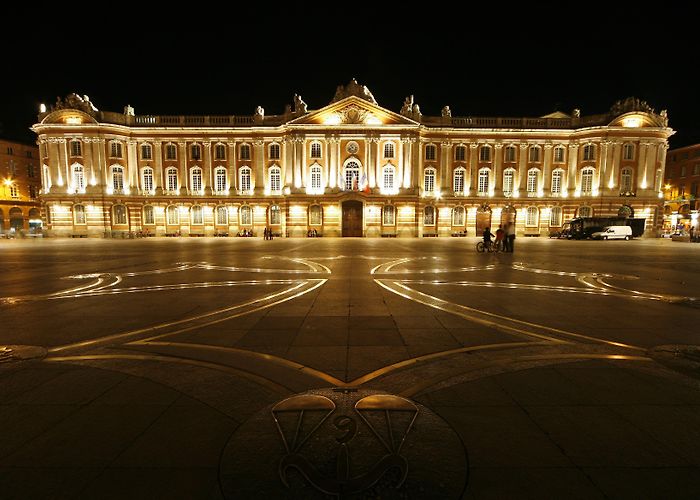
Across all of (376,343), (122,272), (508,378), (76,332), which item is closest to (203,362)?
(376,343)

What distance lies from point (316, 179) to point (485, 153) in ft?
72.0

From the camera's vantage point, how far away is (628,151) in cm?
4681

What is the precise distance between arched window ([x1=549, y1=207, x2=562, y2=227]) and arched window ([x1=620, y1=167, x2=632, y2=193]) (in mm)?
7623

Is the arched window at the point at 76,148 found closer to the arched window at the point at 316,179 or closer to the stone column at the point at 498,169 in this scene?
the arched window at the point at 316,179

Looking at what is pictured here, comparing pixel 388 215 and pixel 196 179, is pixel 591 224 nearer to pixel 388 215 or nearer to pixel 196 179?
pixel 388 215

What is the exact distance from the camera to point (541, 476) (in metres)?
2.68

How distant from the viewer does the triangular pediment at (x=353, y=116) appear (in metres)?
44.2

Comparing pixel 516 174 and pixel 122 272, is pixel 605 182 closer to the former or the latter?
pixel 516 174

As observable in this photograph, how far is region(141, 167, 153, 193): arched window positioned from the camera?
47.8 m

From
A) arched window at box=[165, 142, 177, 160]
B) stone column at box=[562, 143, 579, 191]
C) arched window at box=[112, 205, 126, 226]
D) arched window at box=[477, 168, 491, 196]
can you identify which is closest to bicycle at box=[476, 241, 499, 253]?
arched window at box=[477, 168, 491, 196]

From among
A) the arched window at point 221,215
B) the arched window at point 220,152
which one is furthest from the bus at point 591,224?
the arched window at point 220,152

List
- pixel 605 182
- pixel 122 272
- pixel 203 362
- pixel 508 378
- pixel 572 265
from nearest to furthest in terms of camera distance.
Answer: pixel 508 378 < pixel 203 362 < pixel 122 272 < pixel 572 265 < pixel 605 182

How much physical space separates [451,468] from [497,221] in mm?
50010

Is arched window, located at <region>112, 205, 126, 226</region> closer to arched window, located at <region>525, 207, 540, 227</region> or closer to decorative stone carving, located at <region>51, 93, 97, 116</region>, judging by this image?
decorative stone carving, located at <region>51, 93, 97, 116</region>
